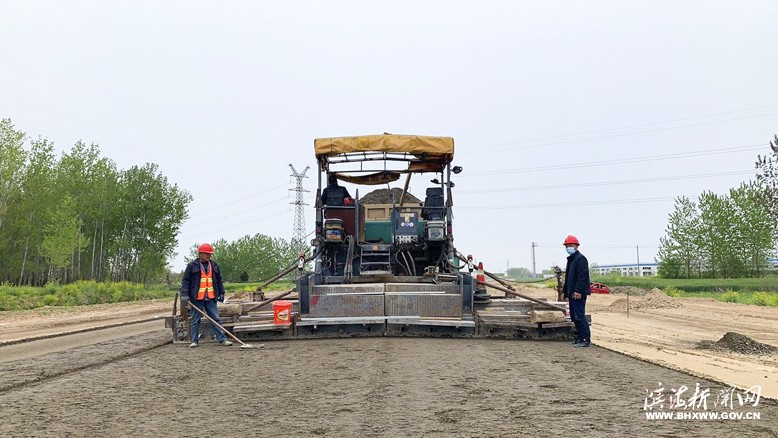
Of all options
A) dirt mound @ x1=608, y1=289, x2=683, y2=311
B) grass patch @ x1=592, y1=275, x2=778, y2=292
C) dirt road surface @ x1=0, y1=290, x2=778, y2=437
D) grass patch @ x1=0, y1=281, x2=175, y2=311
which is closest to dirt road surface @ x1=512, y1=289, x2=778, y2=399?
dirt road surface @ x1=0, y1=290, x2=778, y2=437

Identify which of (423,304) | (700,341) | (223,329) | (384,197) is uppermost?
(384,197)

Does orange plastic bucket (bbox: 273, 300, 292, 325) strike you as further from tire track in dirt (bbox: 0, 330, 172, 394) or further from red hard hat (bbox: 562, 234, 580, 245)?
red hard hat (bbox: 562, 234, 580, 245)

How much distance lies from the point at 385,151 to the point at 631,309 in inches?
598

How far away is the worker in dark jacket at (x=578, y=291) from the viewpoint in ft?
30.0

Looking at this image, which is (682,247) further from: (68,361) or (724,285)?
(68,361)

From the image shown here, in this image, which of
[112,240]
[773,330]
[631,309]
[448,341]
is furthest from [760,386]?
[112,240]

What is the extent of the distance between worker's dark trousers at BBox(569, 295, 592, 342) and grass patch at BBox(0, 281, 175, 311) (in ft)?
74.9

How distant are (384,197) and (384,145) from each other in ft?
10.7

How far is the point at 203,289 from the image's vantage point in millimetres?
9523

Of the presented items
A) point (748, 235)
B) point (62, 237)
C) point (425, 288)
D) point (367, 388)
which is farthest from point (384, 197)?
point (748, 235)

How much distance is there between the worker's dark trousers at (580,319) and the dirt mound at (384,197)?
560 centimetres

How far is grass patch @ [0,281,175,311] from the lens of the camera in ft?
82.3

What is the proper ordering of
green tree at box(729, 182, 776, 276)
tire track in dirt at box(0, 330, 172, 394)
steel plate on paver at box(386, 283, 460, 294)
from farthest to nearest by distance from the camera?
green tree at box(729, 182, 776, 276) < steel plate on paver at box(386, 283, 460, 294) < tire track in dirt at box(0, 330, 172, 394)

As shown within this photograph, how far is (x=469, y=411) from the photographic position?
15.5 ft
